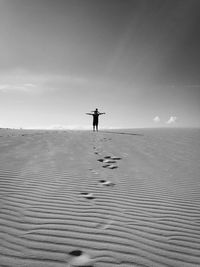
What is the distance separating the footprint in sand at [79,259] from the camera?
7.47 feet

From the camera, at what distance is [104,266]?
2287 millimetres

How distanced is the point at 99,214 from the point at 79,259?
1.15 m

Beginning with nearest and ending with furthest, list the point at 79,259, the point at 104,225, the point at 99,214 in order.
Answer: the point at 79,259
the point at 104,225
the point at 99,214

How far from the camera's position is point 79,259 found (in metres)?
2.36

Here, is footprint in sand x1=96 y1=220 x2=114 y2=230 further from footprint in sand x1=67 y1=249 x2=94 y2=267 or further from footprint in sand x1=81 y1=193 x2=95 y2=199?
footprint in sand x1=81 y1=193 x2=95 y2=199

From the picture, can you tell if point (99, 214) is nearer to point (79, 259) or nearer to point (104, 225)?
point (104, 225)

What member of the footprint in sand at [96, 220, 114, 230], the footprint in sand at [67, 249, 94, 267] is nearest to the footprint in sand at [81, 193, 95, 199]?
the footprint in sand at [96, 220, 114, 230]

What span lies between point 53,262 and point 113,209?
5.20 ft

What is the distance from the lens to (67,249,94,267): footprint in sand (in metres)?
2.28

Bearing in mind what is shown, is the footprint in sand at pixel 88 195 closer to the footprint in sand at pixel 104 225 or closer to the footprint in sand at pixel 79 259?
the footprint in sand at pixel 104 225

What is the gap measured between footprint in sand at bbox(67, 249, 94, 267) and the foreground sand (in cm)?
2

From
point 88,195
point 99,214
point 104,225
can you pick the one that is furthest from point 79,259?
point 88,195

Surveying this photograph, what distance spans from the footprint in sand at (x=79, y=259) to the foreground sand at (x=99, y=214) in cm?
2

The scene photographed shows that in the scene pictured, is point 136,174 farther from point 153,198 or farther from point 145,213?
point 145,213
